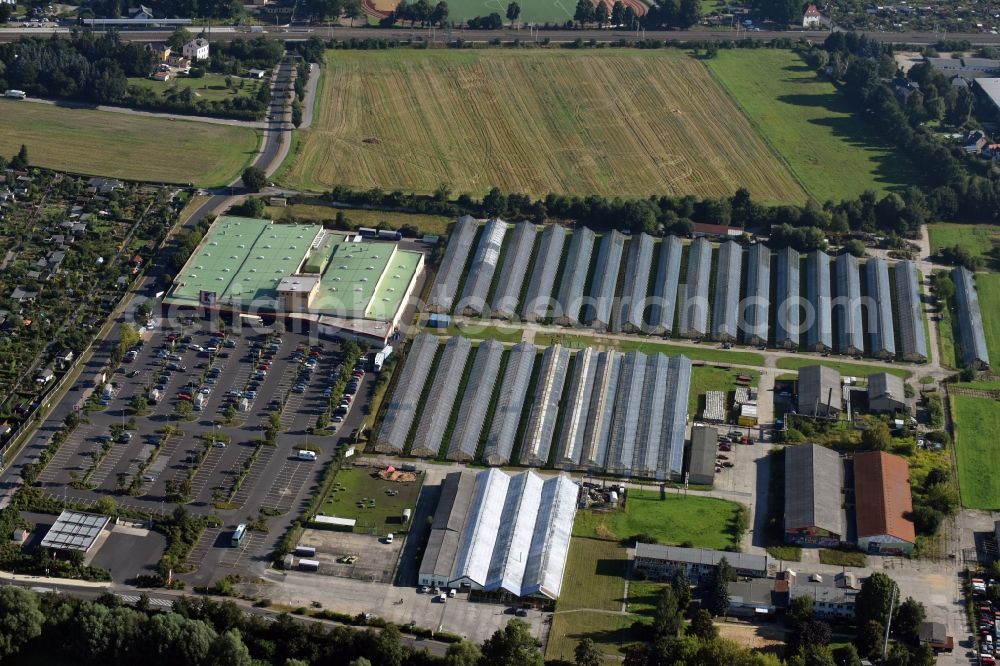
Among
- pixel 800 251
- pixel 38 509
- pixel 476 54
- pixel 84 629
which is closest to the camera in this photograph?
pixel 84 629

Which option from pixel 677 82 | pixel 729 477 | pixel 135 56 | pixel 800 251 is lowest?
pixel 729 477

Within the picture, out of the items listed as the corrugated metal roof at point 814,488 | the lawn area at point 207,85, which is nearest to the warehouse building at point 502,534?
the corrugated metal roof at point 814,488

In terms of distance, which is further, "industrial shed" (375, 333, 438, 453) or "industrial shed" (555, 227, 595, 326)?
"industrial shed" (555, 227, 595, 326)

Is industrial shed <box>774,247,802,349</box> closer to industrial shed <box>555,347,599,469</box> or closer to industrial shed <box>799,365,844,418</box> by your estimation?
industrial shed <box>799,365,844,418</box>

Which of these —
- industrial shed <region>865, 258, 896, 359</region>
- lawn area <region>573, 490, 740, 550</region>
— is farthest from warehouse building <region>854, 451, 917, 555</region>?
industrial shed <region>865, 258, 896, 359</region>

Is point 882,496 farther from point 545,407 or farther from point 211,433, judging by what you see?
point 211,433

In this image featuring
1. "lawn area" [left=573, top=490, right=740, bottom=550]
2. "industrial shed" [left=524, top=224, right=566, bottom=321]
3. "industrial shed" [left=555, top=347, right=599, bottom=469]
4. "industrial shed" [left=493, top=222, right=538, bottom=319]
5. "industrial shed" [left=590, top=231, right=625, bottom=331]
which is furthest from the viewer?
"industrial shed" [left=493, top=222, right=538, bottom=319]

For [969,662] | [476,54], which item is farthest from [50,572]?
[476,54]

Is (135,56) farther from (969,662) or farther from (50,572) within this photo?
(969,662)
